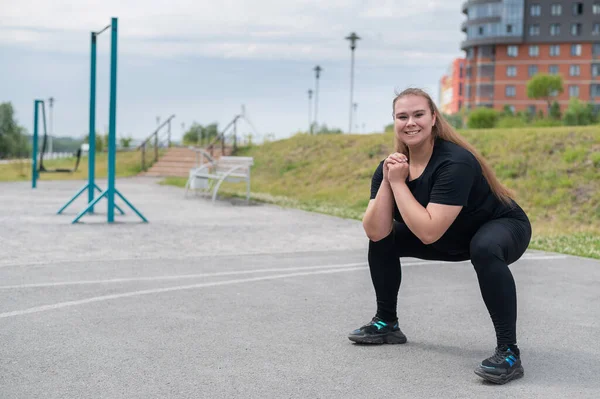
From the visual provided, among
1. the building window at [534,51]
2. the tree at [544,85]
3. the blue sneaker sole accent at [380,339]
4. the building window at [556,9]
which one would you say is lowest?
the blue sneaker sole accent at [380,339]

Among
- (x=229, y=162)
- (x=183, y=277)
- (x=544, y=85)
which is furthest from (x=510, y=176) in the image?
(x=544, y=85)

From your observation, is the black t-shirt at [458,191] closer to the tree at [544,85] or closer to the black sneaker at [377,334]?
the black sneaker at [377,334]

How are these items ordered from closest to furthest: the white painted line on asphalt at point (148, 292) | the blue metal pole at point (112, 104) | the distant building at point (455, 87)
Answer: the white painted line on asphalt at point (148, 292)
the blue metal pole at point (112, 104)
the distant building at point (455, 87)

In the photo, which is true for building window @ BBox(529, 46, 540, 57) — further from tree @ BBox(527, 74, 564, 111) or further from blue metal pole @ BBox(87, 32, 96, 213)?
blue metal pole @ BBox(87, 32, 96, 213)

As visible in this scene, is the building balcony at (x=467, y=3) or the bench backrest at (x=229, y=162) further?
the building balcony at (x=467, y=3)

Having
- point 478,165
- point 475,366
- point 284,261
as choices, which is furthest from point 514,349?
point 284,261

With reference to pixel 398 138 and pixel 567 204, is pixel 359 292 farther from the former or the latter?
pixel 567 204

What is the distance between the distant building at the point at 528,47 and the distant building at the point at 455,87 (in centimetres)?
911

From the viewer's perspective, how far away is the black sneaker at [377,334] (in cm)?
445

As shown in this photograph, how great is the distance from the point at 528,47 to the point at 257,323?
94.9 metres

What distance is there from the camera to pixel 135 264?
24.8ft

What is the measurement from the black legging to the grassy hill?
4983 mm

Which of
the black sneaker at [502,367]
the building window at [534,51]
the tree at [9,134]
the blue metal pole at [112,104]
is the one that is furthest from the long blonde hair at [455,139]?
the tree at [9,134]

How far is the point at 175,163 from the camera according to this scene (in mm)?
29359
